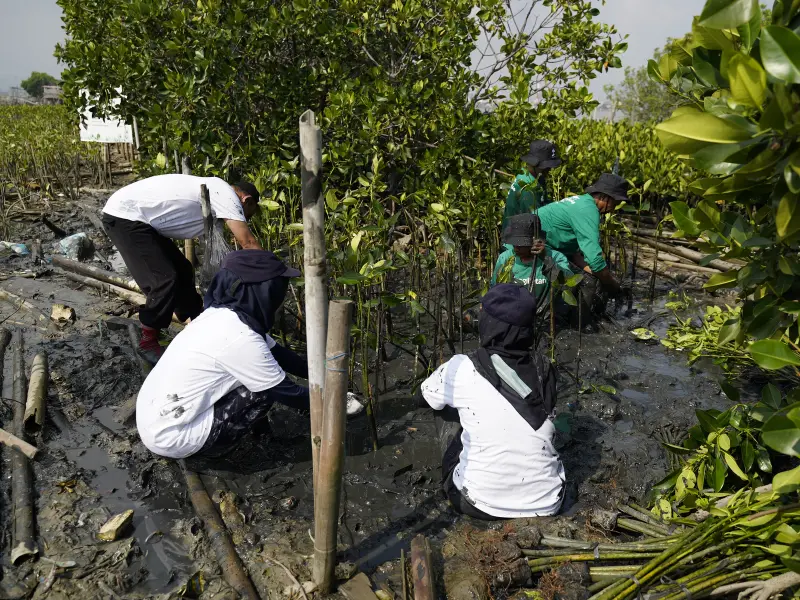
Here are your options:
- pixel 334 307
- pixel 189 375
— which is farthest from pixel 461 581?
pixel 189 375

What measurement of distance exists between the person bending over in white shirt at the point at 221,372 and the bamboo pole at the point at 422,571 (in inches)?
42.2

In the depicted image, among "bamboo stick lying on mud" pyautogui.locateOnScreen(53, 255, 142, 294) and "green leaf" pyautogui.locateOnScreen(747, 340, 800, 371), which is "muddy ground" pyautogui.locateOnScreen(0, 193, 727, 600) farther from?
"green leaf" pyautogui.locateOnScreen(747, 340, 800, 371)

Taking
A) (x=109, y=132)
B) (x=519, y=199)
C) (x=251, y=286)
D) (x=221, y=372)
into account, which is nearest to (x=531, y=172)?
(x=519, y=199)

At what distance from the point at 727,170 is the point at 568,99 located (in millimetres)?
4543

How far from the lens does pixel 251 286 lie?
128 inches

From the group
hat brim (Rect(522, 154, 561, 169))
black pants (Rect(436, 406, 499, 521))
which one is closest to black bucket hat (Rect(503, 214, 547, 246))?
hat brim (Rect(522, 154, 561, 169))

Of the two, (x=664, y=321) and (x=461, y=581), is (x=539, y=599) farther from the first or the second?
(x=664, y=321)

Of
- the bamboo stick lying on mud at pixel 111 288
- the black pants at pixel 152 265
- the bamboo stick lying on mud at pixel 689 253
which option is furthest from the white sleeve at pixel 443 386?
the bamboo stick lying on mud at pixel 689 253

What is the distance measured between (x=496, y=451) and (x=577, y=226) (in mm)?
3046

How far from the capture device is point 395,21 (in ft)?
19.2

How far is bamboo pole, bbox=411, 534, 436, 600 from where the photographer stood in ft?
8.13

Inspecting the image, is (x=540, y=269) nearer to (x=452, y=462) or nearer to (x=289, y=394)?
(x=452, y=462)

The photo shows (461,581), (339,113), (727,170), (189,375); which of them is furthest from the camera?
(339,113)

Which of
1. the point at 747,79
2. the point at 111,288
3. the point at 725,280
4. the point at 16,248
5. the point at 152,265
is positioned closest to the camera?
the point at 747,79
